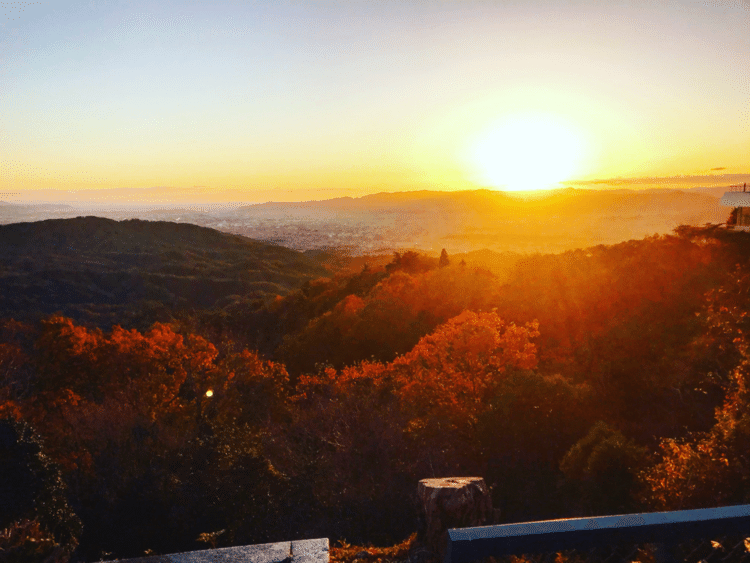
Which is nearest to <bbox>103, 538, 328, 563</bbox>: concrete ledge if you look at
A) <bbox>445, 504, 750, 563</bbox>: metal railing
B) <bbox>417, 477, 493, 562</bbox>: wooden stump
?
<bbox>417, 477, 493, 562</bbox>: wooden stump

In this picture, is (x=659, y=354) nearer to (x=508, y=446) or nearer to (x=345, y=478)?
(x=508, y=446)

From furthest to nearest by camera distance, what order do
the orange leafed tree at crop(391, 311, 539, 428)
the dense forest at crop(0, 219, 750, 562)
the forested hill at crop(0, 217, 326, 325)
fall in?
1. the forested hill at crop(0, 217, 326, 325)
2. the orange leafed tree at crop(391, 311, 539, 428)
3. the dense forest at crop(0, 219, 750, 562)

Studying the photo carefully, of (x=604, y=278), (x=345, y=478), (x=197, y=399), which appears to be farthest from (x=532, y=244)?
(x=345, y=478)

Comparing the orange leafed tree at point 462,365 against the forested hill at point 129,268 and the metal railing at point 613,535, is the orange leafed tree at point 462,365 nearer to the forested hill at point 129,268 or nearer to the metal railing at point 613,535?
the metal railing at point 613,535

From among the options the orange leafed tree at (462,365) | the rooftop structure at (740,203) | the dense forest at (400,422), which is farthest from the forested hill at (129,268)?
the rooftop structure at (740,203)

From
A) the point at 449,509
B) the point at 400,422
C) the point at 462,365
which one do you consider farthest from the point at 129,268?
the point at 449,509

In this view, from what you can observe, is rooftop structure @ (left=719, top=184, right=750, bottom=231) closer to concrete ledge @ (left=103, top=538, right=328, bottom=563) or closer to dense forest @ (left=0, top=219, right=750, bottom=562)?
dense forest @ (left=0, top=219, right=750, bottom=562)
